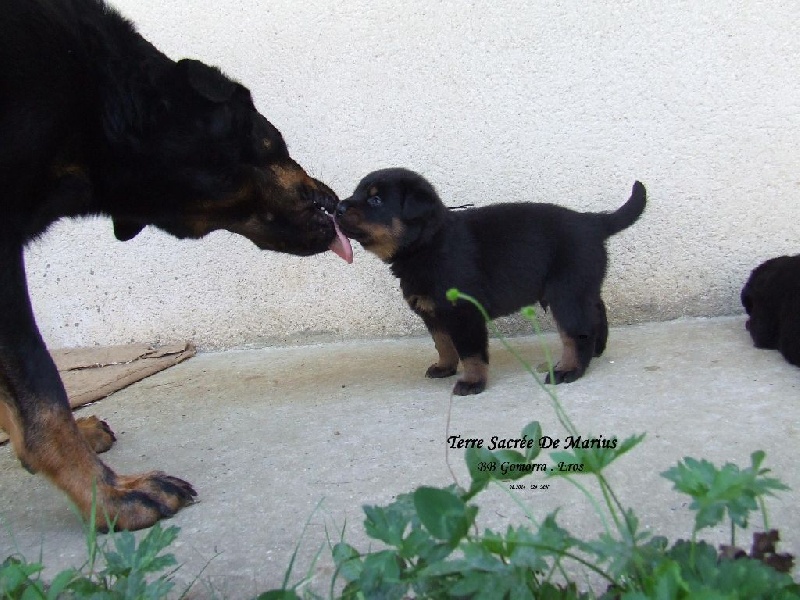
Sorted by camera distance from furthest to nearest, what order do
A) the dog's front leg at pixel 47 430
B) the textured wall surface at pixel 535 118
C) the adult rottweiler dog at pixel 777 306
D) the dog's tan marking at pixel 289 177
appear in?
the textured wall surface at pixel 535 118
the adult rottweiler dog at pixel 777 306
the dog's tan marking at pixel 289 177
the dog's front leg at pixel 47 430

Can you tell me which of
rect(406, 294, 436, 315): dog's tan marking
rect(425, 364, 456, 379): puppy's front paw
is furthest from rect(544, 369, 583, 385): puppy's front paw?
rect(406, 294, 436, 315): dog's tan marking

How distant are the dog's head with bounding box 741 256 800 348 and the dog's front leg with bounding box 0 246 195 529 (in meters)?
2.42

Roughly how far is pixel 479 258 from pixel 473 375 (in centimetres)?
51

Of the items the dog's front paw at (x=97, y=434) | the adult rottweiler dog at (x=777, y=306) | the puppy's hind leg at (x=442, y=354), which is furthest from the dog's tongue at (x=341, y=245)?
the adult rottweiler dog at (x=777, y=306)

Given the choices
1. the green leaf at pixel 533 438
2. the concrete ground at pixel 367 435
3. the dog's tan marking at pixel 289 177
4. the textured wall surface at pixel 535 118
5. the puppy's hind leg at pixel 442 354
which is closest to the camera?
the green leaf at pixel 533 438

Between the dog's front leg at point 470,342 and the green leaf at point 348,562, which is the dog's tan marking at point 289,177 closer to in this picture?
the dog's front leg at point 470,342

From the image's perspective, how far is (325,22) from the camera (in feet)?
12.4

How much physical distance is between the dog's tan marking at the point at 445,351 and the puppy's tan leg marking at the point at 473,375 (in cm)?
26

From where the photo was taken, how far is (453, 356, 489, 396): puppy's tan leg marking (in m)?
2.84

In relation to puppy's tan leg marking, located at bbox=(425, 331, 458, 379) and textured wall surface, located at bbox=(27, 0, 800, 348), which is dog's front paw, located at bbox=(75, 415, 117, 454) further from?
textured wall surface, located at bbox=(27, 0, 800, 348)

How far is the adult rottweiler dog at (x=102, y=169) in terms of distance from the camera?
181 cm

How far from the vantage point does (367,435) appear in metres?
2.38

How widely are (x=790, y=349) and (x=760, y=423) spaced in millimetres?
753

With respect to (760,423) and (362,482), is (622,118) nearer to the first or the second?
(760,423)
